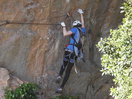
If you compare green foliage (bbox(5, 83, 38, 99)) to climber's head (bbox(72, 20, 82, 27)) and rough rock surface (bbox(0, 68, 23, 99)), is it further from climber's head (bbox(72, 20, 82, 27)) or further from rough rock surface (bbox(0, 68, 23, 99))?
climber's head (bbox(72, 20, 82, 27))

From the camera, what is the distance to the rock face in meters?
9.41

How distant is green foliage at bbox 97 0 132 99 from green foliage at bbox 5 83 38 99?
9.39 ft

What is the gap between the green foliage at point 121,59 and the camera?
19.5 feet

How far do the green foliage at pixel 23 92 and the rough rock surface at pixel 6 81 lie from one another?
21 cm

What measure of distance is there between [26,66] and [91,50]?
213cm

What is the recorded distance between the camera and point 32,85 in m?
9.06

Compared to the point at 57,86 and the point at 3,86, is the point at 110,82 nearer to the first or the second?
Result: the point at 57,86

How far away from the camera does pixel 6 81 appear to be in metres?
9.18

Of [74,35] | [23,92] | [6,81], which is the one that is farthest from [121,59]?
[6,81]

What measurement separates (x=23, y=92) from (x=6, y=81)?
0.65 m

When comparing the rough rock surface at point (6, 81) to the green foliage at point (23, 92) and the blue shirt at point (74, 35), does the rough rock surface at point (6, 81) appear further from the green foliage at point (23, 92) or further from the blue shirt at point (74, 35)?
the blue shirt at point (74, 35)

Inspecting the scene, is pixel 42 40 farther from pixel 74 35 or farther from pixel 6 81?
pixel 6 81

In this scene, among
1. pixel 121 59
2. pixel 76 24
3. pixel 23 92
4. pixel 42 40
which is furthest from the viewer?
pixel 42 40

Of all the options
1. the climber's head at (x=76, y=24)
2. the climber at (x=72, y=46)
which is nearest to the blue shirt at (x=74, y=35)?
the climber at (x=72, y=46)
